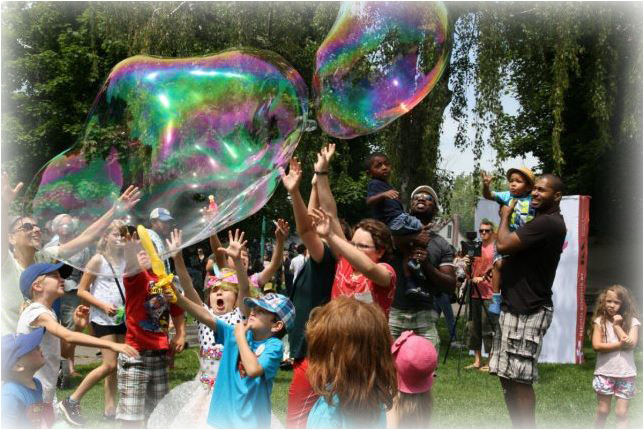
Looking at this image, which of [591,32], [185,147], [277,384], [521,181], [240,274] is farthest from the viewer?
[591,32]

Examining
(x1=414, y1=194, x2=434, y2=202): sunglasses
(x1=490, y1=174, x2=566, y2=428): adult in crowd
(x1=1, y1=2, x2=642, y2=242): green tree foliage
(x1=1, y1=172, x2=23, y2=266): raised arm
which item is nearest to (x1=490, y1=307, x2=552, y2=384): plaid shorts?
(x1=490, y1=174, x2=566, y2=428): adult in crowd

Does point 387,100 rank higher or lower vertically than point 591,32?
lower

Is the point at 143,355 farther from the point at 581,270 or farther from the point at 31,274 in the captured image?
the point at 581,270

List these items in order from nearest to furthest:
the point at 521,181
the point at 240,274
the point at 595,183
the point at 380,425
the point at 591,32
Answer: the point at 380,425
the point at 240,274
the point at 521,181
the point at 591,32
the point at 595,183

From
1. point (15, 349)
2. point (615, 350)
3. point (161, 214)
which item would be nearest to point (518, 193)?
point (615, 350)

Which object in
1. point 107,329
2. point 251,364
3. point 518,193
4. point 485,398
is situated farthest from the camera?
point 485,398

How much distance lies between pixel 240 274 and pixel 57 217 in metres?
→ 1.15

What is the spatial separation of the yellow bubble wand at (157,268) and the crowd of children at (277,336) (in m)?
0.03

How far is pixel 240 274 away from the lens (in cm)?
449

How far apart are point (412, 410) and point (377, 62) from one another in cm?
281

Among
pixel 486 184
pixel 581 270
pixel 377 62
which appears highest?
pixel 377 62

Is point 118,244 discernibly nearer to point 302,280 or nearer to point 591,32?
point 302,280

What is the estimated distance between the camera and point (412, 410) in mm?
3861

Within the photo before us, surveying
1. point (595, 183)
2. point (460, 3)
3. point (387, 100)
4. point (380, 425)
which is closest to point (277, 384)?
point (387, 100)
